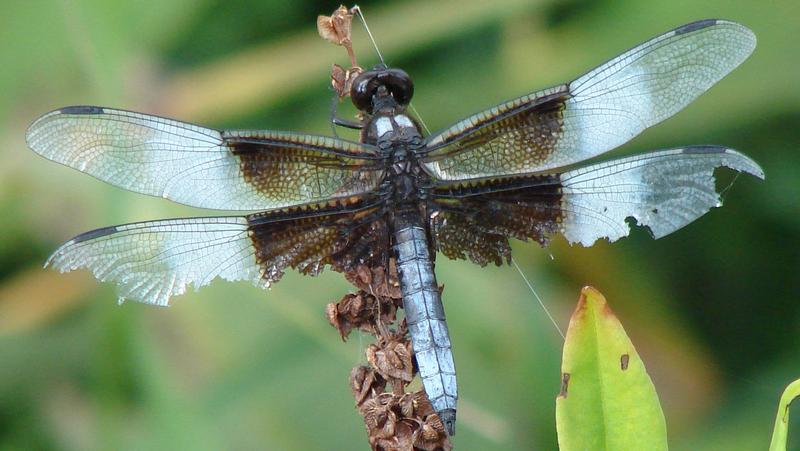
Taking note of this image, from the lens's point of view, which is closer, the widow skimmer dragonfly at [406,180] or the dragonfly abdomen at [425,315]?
the dragonfly abdomen at [425,315]

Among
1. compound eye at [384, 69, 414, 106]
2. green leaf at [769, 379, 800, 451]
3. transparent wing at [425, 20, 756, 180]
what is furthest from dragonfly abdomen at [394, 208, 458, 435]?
green leaf at [769, 379, 800, 451]

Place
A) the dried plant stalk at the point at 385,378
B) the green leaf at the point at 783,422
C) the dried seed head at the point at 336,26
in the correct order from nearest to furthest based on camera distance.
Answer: the green leaf at the point at 783,422 → the dried plant stalk at the point at 385,378 → the dried seed head at the point at 336,26

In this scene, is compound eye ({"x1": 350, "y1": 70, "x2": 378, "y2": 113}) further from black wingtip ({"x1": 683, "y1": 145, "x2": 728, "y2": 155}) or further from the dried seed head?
black wingtip ({"x1": 683, "y1": 145, "x2": 728, "y2": 155})

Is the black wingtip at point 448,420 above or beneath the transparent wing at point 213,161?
beneath

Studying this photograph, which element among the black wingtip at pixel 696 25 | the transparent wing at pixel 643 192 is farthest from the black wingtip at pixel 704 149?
the black wingtip at pixel 696 25

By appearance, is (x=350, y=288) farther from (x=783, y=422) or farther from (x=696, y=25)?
(x=783, y=422)

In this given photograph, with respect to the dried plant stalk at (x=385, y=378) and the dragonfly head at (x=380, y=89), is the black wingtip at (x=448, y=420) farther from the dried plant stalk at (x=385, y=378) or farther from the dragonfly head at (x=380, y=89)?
the dragonfly head at (x=380, y=89)

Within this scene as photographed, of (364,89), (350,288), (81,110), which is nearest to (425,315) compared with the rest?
(364,89)
